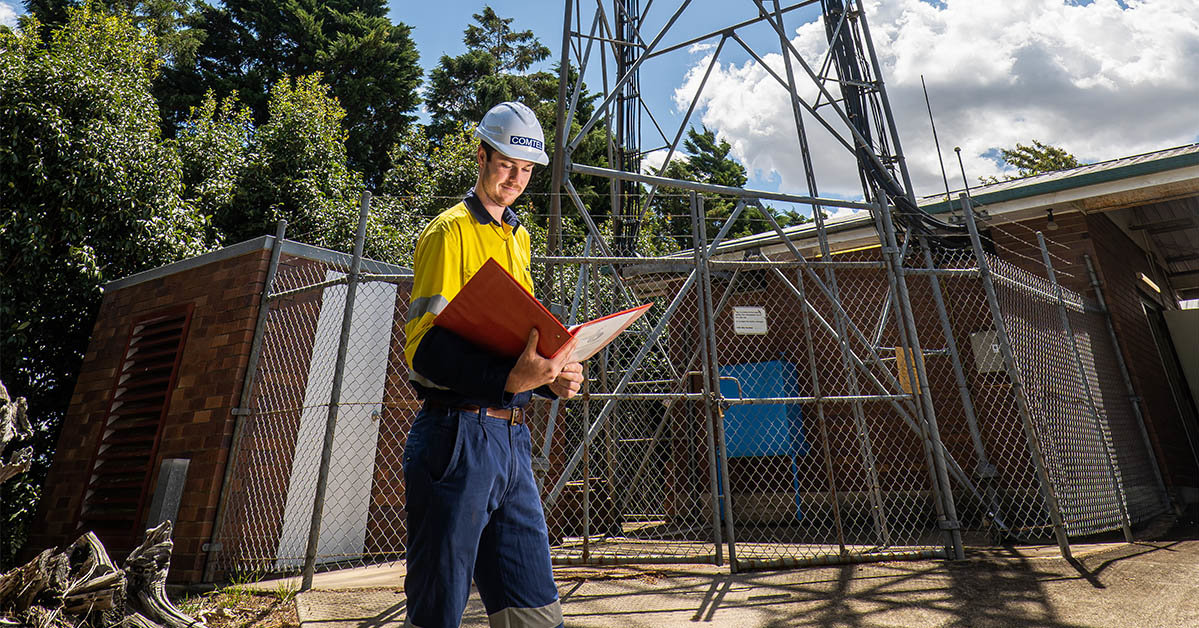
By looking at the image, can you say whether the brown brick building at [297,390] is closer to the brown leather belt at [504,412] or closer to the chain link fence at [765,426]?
the chain link fence at [765,426]

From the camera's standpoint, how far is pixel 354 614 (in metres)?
3.74

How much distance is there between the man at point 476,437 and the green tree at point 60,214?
8.77m

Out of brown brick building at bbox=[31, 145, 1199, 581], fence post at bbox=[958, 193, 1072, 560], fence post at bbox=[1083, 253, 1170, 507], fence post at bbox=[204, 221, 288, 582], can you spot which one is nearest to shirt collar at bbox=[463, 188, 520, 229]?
brown brick building at bbox=[31, 145, 1199, 581]

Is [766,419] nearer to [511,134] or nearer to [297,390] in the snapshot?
[297,390]

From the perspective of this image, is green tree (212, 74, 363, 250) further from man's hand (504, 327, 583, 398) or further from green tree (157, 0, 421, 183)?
man's hand (504, 327, 583, 398)

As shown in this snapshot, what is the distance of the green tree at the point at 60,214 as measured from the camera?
8.23m

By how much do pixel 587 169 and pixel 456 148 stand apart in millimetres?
12849

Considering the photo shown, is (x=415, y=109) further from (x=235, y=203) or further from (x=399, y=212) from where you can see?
(x=235, y=203)

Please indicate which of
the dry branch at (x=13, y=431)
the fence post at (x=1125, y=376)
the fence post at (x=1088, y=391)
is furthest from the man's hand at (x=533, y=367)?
the fence post at (x=1125, y=376)

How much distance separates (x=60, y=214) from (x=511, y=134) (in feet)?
32.1

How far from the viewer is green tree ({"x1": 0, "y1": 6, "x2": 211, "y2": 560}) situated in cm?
823

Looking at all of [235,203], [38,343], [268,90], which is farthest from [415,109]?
[38,343]

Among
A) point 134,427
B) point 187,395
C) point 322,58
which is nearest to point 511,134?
point 187,395

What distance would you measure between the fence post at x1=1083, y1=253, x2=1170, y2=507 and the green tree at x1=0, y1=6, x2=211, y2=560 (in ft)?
40.8
